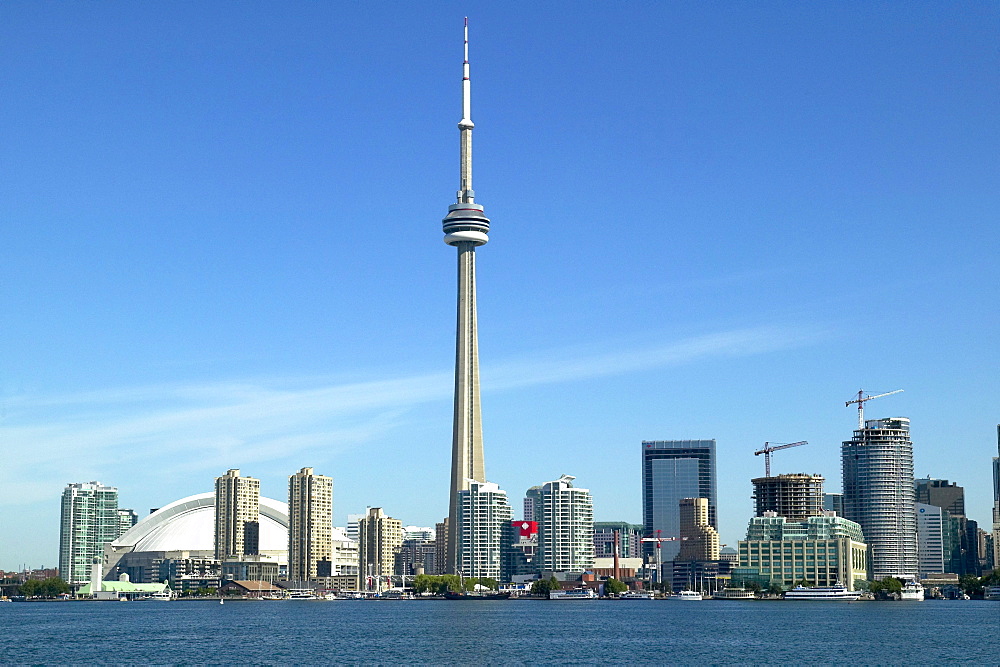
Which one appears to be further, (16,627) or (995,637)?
(16,627)

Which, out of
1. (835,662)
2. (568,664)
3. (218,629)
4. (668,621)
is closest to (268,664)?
(568,664)

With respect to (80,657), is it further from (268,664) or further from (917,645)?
(917,645)

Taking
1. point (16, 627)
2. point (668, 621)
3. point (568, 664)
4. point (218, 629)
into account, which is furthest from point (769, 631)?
point (16, 627)

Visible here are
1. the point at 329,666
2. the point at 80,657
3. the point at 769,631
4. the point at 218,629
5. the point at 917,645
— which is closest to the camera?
the point at 329,666

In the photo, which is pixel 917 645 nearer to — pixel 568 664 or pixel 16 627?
pixel 568 664

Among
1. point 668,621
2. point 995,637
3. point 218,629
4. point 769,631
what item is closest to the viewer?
point 995,637

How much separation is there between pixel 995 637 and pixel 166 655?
8815cm

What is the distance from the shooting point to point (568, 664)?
371 ft

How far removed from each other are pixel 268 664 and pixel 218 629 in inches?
2459

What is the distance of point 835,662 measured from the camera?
115438mm

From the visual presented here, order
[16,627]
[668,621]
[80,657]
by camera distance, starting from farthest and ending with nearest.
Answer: [668,621]
[16,627]
[80,657]

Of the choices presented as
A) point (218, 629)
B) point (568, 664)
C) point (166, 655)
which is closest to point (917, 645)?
point (568, 664)

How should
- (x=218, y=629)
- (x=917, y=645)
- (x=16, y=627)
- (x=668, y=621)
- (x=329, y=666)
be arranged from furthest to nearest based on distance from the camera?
(x=668, y=621), (x=16, y=627), (x=218, y=629), (x=917, y=645), (x=329, y=666)

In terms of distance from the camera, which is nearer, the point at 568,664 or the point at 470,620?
the point at 568,664
